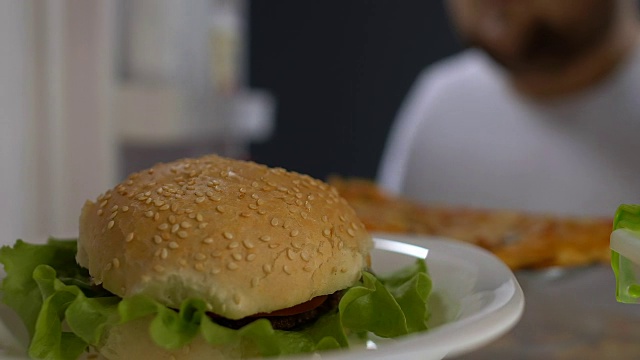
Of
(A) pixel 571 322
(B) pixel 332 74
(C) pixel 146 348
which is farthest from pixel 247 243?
(B) pixel 332 74

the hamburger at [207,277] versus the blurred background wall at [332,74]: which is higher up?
the hamburger at [207,277]

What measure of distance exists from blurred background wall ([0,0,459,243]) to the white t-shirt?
0.82 m

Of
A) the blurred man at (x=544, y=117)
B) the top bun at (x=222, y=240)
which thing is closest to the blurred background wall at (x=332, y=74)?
the blurred man at (x=544, y=117)

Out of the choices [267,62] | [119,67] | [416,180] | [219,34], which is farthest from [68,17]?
[267,62]

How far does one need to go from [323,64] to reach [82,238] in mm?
4139

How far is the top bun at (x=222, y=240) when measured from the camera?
66cm

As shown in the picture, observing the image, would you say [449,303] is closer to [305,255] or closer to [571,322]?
[305,255]

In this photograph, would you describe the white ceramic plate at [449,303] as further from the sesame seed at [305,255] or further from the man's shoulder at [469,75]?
the man's shoulder at [469,75]

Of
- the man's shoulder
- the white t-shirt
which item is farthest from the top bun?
the man's shoulder

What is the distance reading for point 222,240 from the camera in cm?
68

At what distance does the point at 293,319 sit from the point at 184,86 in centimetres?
238

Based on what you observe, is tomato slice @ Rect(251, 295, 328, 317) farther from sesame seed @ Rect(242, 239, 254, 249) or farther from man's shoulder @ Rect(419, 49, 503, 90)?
man's shoulder @ Rect(419, 49, 503, 90)

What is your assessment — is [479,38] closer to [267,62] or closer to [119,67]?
[119,67]

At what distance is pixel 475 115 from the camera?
3.04 m
